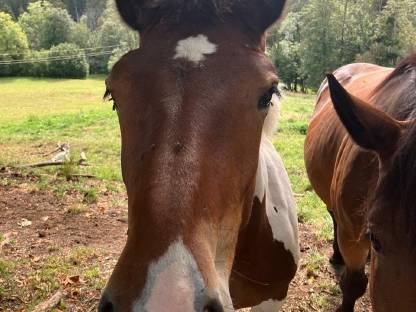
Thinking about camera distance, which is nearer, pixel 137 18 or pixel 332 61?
pixel 137 18

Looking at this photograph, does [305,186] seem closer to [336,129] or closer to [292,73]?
[336,129]

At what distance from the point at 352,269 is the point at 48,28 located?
68581 mm

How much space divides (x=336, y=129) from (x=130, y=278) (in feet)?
9.82

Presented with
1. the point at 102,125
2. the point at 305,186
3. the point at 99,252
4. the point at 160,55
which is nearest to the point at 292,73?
the point at 102,125

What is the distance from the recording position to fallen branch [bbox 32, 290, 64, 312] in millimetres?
3876

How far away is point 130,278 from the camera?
132cm

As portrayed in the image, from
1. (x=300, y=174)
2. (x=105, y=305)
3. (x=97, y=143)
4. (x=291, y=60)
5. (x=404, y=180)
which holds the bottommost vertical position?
(x=97, y=143)

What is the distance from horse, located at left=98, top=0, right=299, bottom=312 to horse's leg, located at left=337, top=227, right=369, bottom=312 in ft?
5.56

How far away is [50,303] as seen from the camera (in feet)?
13.0

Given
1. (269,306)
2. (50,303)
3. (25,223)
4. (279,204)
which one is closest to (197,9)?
(279,204)

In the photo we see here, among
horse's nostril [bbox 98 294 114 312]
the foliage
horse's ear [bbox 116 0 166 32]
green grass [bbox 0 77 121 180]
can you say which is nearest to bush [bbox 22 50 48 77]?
green grass [bbox 0 77 121 180]

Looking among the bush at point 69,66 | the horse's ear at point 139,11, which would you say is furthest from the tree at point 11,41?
the horse's ear at point 139,11

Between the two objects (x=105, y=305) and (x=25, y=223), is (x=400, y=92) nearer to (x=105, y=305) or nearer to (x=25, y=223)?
(x=105, y=305)

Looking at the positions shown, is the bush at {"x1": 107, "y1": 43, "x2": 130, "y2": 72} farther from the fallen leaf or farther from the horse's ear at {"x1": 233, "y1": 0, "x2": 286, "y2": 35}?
the fallen leaf
